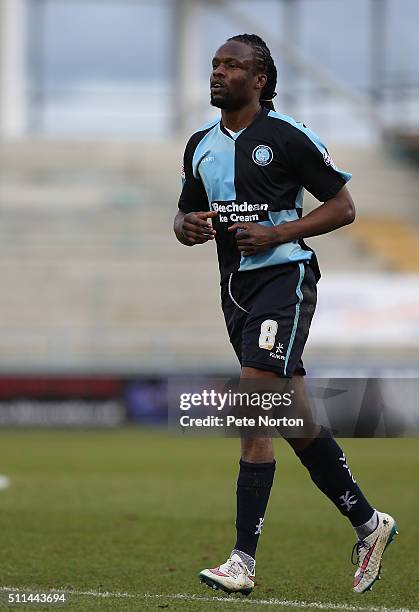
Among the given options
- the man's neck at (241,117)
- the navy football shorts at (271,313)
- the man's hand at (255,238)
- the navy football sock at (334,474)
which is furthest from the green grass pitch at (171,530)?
the man's neck at (241,117)

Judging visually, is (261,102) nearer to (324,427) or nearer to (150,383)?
(324,427)

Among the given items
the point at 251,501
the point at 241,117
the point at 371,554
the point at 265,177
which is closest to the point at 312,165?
the point at 265,177

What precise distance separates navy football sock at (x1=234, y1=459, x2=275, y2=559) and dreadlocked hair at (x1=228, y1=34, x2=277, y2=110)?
4.88 ft

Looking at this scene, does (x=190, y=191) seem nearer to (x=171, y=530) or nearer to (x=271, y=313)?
(x=271, y=313)

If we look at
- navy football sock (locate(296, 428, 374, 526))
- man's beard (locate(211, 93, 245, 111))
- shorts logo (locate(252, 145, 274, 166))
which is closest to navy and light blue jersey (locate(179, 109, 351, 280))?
shorts logo (locate(252, 145, 274, 166))

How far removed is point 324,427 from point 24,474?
22.2 feet

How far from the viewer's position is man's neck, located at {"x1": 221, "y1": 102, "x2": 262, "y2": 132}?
5242 mm

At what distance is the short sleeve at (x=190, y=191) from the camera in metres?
5.42

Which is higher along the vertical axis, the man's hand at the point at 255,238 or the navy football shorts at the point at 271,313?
the man's hand at the point at 255,238

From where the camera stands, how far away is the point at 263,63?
5.25 meters

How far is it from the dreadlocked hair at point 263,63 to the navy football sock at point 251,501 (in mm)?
1488

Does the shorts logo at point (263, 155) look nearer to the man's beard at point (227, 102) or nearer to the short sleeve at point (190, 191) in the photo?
the man's beard at point (227, 102)

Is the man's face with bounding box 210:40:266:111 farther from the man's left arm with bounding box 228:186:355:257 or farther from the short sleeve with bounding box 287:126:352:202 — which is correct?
the man's left arm with bounding box 228:186:355:257

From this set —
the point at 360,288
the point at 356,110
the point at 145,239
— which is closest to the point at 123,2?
the point at 356,110
